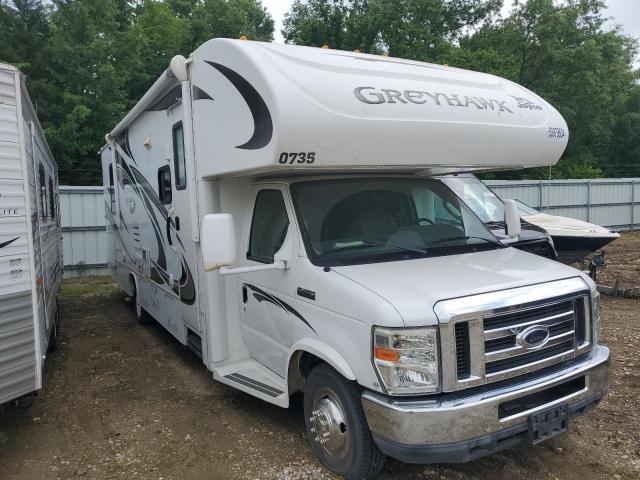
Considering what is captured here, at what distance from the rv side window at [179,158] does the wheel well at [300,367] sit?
219 centimetres

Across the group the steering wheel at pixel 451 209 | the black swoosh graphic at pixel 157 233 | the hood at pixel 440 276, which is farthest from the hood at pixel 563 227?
the black swoosh graphic at pixel 157 233

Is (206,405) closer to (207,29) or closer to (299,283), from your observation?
(299,283)

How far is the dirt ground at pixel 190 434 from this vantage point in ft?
12.3

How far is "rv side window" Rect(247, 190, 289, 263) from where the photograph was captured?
4.23 m

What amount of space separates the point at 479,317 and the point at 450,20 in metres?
33.3

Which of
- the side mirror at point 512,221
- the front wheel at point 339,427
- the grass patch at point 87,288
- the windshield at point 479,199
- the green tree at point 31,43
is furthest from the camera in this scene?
the green tree at point 31,43

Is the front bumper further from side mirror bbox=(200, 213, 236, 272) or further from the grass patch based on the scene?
the grass patch

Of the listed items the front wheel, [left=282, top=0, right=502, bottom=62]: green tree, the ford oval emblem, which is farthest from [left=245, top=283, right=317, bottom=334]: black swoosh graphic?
[left=282, top=0, right=502, bottom=62]: green tree

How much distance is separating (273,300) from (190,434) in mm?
1364

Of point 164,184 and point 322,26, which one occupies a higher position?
point 322,26

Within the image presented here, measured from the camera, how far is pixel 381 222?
426 centimetres

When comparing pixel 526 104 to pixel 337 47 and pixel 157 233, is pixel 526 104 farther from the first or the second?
pixel 337 47

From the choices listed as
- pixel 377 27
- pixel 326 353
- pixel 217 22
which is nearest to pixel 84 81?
pixel 217 22

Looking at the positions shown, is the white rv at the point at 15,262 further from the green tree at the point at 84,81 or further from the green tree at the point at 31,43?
the green tree at the point at 31,43
